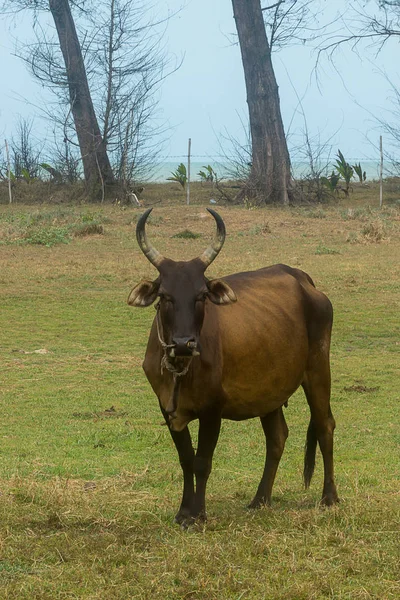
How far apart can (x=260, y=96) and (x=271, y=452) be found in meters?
24.2

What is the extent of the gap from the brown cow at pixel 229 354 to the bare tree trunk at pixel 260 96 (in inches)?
901

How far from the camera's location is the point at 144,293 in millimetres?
5691

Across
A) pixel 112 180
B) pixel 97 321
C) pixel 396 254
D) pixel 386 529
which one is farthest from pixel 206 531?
pixel 112 180

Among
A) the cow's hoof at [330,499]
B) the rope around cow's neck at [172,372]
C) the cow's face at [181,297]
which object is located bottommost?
the cow's hoof at [330,499]

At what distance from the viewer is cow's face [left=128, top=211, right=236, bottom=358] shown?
5.32m

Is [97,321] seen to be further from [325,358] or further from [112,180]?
[112,180]

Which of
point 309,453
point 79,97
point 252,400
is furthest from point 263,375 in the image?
point 79,97

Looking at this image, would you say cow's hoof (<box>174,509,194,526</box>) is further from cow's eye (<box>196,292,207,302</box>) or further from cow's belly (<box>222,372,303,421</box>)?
cow's eye (<box>196,292,207,302</box>)

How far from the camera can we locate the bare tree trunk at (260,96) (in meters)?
29.4

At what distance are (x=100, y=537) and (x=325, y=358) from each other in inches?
79.4

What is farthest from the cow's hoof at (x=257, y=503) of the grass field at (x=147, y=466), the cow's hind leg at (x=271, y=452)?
the grass field at (x=147, y=466)

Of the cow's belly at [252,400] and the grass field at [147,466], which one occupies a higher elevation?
the cow's belly at [252,400]

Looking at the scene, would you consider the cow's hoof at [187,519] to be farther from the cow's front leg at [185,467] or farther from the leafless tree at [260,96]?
the leafless tree at [260,96]

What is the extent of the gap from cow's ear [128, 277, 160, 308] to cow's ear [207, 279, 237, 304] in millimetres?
309
